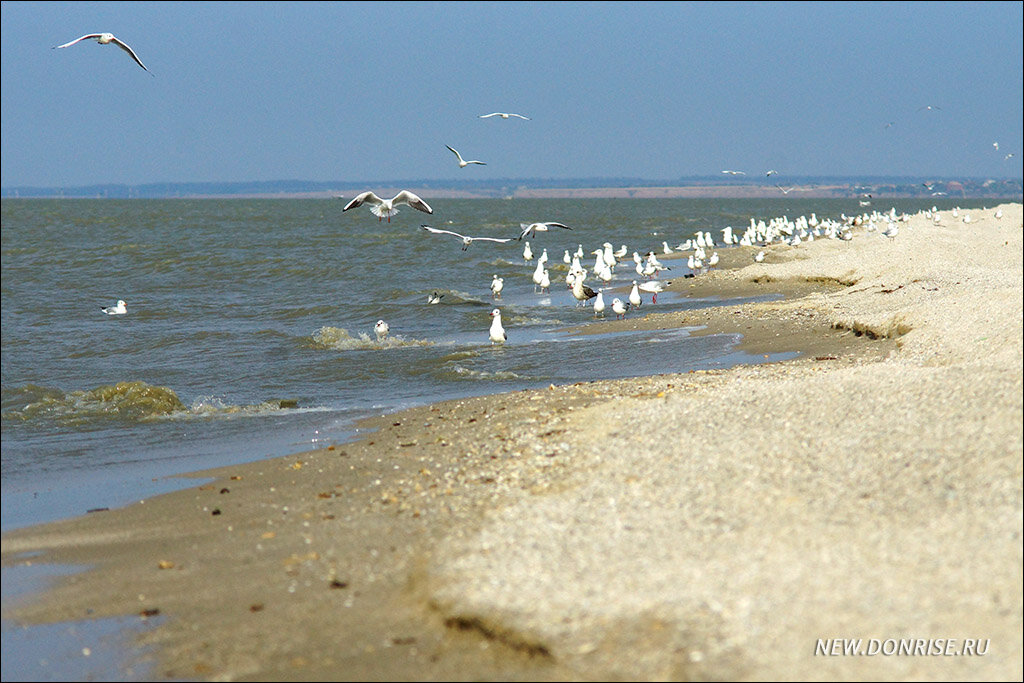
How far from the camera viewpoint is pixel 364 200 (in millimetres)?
15195

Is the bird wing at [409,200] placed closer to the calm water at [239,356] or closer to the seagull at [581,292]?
the calm water at [239,356]

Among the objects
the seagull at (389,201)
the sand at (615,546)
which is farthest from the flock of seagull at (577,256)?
the sand at (615,546)

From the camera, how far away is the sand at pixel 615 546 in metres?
4.96

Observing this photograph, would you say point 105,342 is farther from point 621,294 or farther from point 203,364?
point 621,294

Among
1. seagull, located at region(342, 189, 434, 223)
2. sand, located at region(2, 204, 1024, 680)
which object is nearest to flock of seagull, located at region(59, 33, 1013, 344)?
seagull, located at region(342, 189, 434, 223)

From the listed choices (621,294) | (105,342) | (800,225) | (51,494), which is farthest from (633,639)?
(800,225)

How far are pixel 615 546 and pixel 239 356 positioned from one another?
1336 centimetres

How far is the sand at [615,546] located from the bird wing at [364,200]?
18.6 ft

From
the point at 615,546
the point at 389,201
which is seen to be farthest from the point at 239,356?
the point at 615,546

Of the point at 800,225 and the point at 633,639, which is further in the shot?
the point at 800,225

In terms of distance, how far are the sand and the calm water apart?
1.85m

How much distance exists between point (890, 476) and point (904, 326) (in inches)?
294

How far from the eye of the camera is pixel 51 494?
8.88 metres

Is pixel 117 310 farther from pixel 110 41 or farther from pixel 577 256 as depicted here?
pixel 577 256
